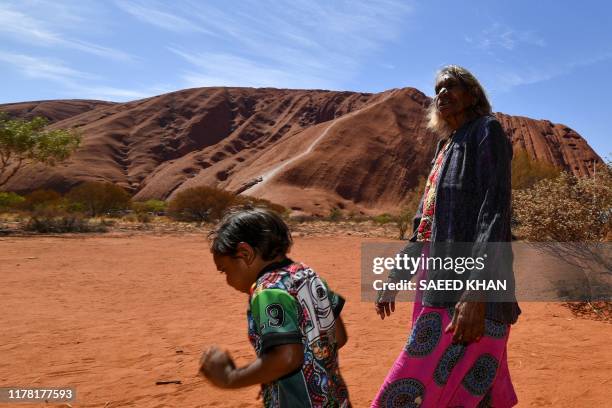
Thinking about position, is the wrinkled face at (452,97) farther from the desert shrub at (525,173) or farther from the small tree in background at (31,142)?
the small tree in background at (31,142)

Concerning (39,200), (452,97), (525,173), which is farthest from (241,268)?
(39,200)

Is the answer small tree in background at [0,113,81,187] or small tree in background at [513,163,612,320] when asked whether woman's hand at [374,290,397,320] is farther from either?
small tree in background at [0,113,81,187]

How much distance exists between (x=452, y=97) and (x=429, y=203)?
0.50 meters

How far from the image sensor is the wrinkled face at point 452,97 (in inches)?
86.0

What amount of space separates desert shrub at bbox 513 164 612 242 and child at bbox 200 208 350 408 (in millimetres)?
7025

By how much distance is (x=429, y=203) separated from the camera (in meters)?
2.22

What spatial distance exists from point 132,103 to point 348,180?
52258mm

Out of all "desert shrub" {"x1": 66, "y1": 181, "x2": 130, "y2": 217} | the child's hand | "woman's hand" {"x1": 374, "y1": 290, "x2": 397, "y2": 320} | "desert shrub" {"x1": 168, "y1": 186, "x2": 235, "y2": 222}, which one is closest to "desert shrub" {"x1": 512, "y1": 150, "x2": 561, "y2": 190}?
"desert shrub" {"x1": 168, "y1": 186, "x2": 235, "y2": 222}

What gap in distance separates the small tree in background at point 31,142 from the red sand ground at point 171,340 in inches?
490

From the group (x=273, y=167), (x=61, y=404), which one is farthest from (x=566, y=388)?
(x=273, y=167)

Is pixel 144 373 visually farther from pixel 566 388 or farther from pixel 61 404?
pixel 566 388

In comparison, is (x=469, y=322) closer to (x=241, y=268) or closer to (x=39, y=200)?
(x=241, y=268)

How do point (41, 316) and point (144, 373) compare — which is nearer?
point (144, 373)

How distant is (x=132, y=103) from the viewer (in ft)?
290
